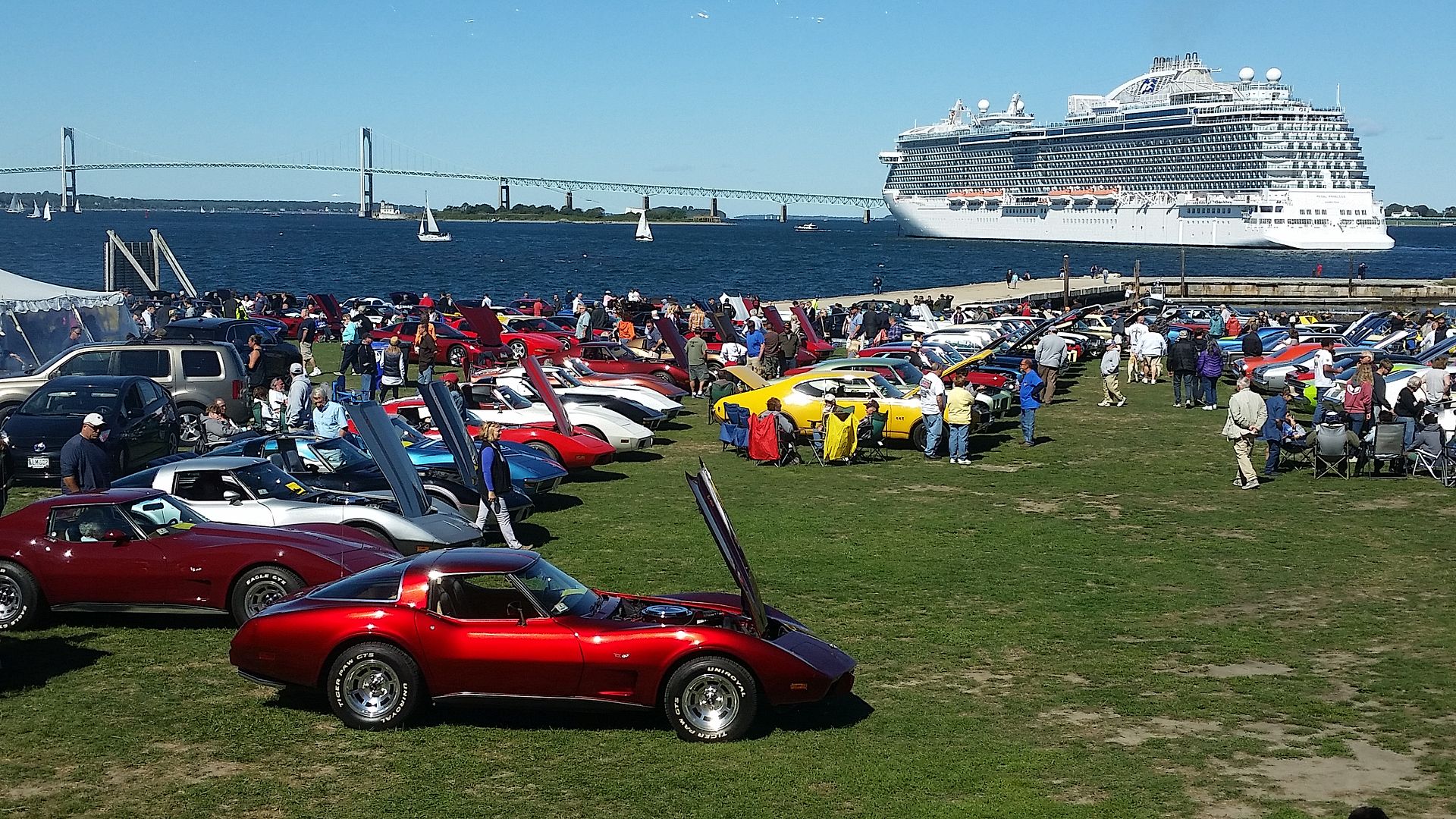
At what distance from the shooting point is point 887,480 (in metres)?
18.7

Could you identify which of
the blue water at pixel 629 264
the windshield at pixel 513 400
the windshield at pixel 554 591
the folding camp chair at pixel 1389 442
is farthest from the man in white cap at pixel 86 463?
the blue water at pixel 629 264

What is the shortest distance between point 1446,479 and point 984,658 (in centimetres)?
1032

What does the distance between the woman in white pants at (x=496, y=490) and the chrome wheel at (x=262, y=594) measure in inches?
120

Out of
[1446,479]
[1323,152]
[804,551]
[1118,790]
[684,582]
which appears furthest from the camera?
[1323,152]

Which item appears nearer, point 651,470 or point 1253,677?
point 1253,677

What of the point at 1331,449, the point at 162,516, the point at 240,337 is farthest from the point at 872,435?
the point at 240,337

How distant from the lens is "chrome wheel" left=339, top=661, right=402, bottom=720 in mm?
8531

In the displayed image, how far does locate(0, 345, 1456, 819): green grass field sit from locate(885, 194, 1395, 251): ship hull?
134451 millimetres

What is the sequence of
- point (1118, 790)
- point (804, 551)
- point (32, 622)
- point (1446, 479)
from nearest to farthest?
1. point (1118, 790)
2. point (32, 622)
3. point (804, 551)
4. point (1446, 479)

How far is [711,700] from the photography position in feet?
27.5

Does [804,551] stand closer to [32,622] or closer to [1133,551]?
[1133,551]

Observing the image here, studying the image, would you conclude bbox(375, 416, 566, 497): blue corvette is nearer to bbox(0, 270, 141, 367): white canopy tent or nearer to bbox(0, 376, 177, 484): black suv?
bbox(0, 376, 177, 484): black suv

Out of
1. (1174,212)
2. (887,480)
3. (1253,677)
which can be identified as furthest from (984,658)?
(1174,212)

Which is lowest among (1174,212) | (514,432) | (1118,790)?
(1118,790)
